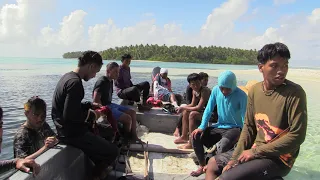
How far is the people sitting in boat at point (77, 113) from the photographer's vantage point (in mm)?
2980

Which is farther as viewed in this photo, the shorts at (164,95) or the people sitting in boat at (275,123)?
the shorts at (164,95)

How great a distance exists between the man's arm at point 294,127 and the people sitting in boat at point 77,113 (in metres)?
1.89

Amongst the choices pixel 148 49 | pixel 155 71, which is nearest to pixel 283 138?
pixel 155 71

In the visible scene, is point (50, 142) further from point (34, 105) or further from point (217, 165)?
point (217, 165)

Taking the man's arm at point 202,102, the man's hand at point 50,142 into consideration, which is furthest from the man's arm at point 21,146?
the man's arm at point 202,102

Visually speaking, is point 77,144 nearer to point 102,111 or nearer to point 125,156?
point 102,111

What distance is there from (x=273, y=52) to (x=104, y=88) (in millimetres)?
3115

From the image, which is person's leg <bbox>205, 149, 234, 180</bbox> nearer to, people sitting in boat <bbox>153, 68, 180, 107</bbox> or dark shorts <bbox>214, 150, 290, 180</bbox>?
dark shorts <bbox>214, 150, 290, 180</bbox>

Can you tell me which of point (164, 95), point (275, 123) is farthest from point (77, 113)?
point (164, 95)

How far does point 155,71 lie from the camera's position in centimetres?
862

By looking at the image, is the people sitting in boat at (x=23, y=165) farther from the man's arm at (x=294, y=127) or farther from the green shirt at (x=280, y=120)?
the man's arm at (x=294, y=127)

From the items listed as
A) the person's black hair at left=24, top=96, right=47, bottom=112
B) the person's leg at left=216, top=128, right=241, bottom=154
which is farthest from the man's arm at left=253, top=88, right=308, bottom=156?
the person's black hair at left=24, top=96, right=47, bottom=112

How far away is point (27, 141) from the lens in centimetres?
283

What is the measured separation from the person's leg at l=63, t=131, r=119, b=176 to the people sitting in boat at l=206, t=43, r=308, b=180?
4.80 ft
